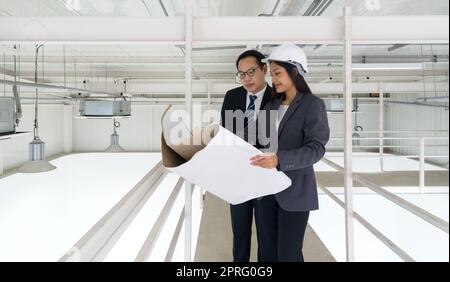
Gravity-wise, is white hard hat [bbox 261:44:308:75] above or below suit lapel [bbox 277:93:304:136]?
above

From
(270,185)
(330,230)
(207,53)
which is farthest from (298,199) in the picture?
(207,53)

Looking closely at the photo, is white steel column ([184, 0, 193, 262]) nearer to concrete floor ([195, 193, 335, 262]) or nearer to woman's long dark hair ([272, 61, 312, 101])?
woman's long dark hair ([272, 61, 312, 101])

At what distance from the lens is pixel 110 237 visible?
0.69 metres

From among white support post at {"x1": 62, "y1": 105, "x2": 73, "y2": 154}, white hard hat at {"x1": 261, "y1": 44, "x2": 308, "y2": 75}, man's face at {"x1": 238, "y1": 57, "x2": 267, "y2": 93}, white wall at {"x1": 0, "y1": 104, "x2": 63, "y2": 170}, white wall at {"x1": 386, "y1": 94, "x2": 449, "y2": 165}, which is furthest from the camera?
white support post at {"x1": 62, "y1": 105, "x2": 73, "y2": 154}

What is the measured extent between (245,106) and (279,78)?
0.85 ft

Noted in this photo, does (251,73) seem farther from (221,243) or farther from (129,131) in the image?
(129,131)

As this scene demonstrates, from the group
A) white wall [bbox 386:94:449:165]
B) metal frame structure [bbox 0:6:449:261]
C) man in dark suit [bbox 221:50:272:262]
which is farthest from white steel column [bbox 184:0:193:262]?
white wall [bbox 386:94:449:165]

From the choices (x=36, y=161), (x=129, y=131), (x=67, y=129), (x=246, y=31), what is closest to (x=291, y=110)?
(x=246, y=31)

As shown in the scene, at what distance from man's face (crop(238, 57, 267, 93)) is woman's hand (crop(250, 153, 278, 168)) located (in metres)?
0.40

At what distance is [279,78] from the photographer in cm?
109

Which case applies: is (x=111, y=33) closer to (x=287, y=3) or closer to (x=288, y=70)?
(x=288, y=70)

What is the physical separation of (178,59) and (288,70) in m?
4.38

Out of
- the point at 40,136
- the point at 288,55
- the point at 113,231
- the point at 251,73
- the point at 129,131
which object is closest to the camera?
the point at 113,231

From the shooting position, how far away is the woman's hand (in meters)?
0.88
